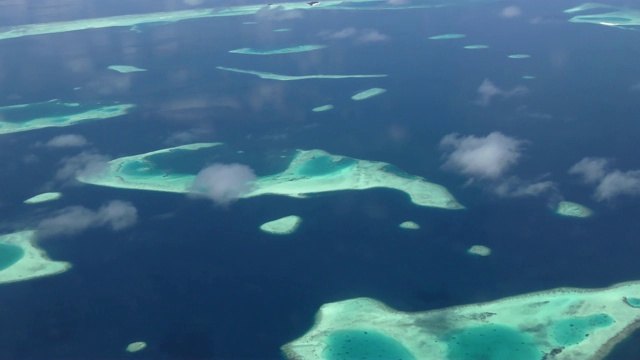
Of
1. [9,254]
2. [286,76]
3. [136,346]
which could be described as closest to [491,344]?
[136,346]

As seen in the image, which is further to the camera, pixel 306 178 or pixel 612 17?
pixel 612 17

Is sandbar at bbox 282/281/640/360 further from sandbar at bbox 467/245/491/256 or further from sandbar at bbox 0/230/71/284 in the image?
sandbar at bbox 0/230/71/284

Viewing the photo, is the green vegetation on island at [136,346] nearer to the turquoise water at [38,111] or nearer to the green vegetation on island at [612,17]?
the turquoise water at [38,111]

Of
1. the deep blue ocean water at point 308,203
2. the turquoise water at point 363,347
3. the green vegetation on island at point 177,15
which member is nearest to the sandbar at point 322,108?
the deep blue ocean water at point 308,203

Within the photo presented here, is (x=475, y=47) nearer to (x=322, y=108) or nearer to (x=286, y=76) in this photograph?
(x=286, y=76)

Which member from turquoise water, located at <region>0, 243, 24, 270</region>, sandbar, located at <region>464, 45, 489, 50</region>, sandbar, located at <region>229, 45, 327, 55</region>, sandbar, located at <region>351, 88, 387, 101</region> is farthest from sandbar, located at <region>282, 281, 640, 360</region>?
sandbar, located at <region>229, 45, 327, 55</region>

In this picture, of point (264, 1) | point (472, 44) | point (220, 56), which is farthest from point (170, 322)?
point (264, 1)

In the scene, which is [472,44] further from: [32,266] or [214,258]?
[32,266]
